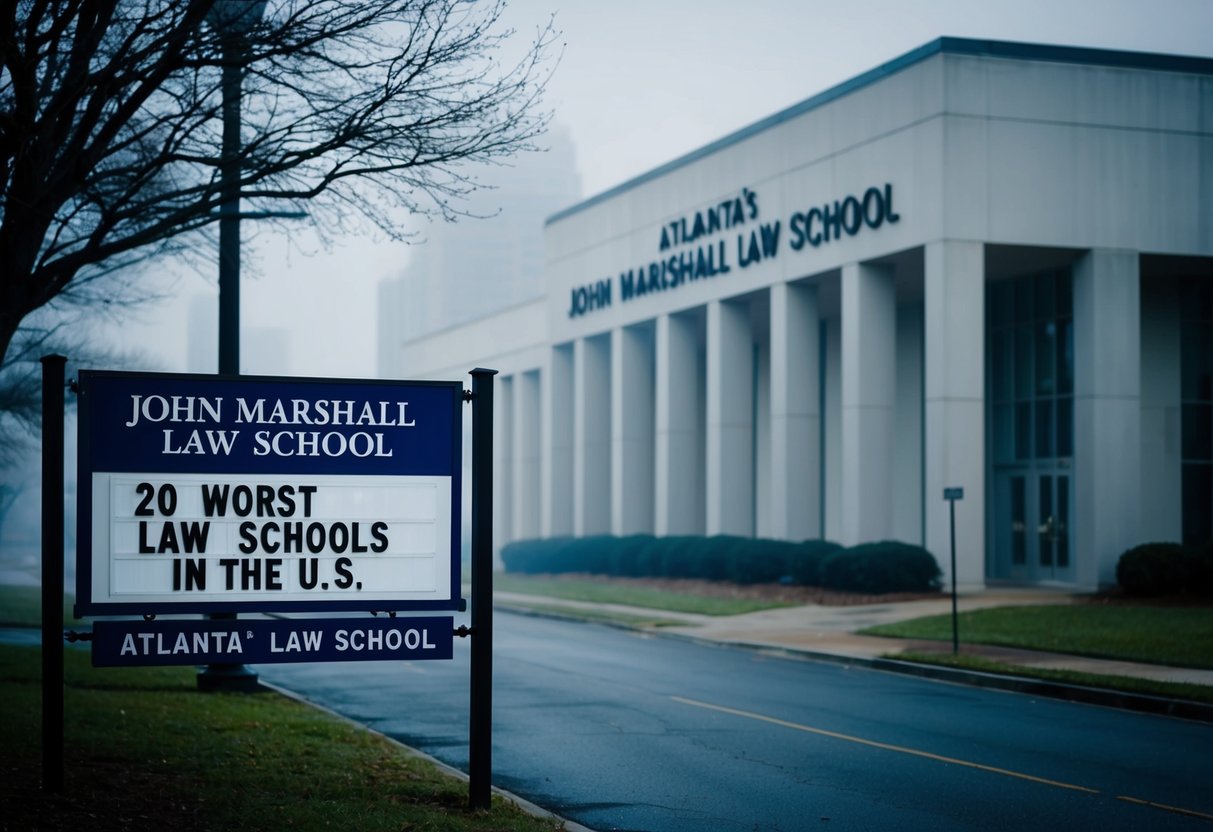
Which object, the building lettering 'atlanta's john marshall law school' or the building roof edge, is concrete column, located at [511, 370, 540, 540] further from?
the building roof edge

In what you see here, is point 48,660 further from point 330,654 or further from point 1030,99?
point 1030,99

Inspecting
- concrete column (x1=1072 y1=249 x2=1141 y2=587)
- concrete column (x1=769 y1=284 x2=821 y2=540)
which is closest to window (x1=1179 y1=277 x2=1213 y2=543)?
concrete column (x1=1072 y1=249 x2=1141 y2=587)

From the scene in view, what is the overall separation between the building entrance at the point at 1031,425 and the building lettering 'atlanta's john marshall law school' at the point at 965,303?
7cm

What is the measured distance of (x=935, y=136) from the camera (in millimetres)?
32312

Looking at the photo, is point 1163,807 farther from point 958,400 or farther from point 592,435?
point 592,435

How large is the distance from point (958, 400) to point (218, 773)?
970 inches

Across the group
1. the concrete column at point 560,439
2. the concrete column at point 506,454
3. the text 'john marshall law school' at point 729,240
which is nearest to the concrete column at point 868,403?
the text 'john marshall law school' at point 729,240

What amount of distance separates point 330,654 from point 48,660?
5.19ft

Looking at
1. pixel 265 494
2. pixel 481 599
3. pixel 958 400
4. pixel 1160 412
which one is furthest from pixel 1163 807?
pixel 1160 412

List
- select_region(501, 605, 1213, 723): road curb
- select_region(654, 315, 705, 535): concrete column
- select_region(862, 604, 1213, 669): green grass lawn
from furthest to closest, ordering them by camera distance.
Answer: select_region(654, 315, 705, 535): concrete column, select_region(862, 604, 1213, 669): green grass lawn, select_region(501, 605, 1213, 723): road curb

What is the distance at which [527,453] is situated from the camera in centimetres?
6197

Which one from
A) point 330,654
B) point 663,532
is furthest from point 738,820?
point 663,532

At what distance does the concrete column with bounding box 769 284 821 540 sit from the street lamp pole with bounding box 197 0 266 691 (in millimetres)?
23356

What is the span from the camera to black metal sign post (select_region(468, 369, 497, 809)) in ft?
28.7
